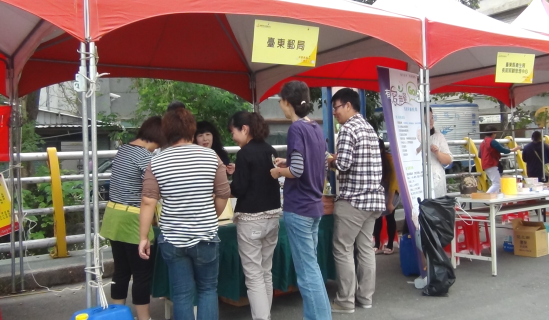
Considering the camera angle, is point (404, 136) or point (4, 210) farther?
point (404, 136)

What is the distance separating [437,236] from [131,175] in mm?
2717

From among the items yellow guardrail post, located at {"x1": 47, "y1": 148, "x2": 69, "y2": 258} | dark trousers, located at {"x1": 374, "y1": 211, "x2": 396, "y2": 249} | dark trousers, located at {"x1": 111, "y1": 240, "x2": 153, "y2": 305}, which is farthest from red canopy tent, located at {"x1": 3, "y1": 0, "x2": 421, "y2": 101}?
dark trousers, located at {"x1": 374, "y1": 211, "x2": 396, "y2": 249}

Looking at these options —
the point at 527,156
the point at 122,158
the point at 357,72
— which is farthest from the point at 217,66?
the point at 527,156

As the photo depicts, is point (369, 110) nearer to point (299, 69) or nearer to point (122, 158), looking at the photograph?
point (299, 69)

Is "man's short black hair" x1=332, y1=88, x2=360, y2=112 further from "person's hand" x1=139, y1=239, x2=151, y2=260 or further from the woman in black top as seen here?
"person's hand" x1=139, y1=239, x2=151, y2=260

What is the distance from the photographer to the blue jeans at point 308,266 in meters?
3.61

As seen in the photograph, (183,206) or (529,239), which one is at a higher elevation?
(183,206)

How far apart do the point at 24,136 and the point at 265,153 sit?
6.82m

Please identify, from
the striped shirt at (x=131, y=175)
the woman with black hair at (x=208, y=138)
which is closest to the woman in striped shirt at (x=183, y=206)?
the striped shirt at (x=131, y=175)

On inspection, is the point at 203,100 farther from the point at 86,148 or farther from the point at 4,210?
the point at 86,148

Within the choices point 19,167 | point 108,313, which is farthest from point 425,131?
point 19,167

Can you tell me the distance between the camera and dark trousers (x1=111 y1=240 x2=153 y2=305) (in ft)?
12.1

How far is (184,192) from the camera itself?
3.01m

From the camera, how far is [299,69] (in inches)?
234
